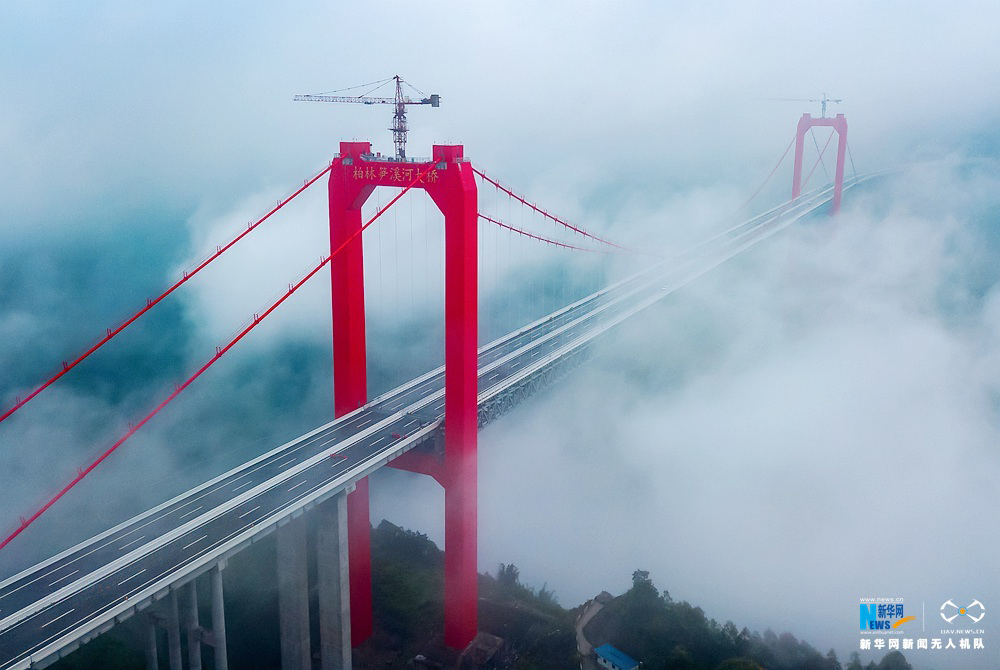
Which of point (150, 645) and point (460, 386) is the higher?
point (460, 386)

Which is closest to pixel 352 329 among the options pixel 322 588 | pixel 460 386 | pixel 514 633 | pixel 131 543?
pixel 460 386

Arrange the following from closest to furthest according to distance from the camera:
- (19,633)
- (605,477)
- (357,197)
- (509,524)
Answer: (19,633) < (357,197) < (509,524) < (605,477)

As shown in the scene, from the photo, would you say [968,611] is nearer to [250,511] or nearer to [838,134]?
[250,511]

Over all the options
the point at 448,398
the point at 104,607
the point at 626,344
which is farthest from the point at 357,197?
→ the point at 626,344

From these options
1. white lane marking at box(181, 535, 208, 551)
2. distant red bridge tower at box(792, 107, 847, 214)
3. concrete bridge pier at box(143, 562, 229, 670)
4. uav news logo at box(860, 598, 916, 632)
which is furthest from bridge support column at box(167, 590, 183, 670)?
distant red bridge tower at box(792, 107, 847, 214)

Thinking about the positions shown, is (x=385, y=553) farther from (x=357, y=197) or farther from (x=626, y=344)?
(x=626, y=344)

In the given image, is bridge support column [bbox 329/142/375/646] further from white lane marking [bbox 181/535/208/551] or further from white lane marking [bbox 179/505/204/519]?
white lane marking [bbox 181/535/208/551]
